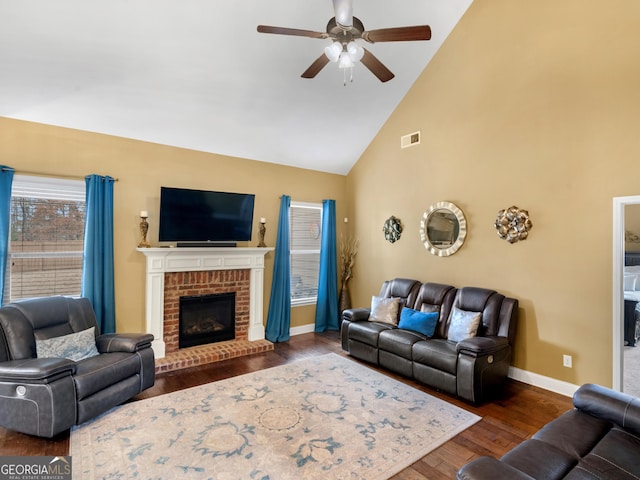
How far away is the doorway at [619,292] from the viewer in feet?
10.6

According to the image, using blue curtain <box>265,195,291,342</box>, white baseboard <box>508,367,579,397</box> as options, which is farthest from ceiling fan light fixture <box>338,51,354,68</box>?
white baseboard <box>508,367,579,397</box>

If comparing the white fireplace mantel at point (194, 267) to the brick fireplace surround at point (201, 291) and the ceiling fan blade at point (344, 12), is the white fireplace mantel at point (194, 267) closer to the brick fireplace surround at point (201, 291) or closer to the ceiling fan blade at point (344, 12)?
the brick fireplace surround at point (201, 291)

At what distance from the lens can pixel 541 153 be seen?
3.78 meters

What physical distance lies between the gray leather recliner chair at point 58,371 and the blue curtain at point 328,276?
317 centimetres

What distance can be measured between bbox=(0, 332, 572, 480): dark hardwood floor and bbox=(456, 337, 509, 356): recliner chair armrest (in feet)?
1.73

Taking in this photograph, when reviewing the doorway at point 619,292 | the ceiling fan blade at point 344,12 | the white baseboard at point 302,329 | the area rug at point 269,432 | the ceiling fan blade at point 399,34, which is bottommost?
the area rug at point 269,432

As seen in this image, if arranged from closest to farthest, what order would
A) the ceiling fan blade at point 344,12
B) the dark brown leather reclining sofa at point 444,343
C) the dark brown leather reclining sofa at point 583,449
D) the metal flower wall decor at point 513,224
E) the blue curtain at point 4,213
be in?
the dark brown leather reclining sofa at point 583,449 → the ceiling fan blade at point 344,12 → the dark brown leather reclining sofa at point 444,343 → the blue curtain at point 4,213 → the metal flower wall decor at point 513,224

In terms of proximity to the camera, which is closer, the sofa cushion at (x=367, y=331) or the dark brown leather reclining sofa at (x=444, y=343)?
the dark brown leather reclining sofa at (x=444, y=343)

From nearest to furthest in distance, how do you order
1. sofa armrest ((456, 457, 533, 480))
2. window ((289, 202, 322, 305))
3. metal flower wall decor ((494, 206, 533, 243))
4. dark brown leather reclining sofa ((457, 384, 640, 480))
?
sofa armrest ((456, 457, 533, 480))
dark brown leather reclining sofa ((457, 384, 640, 480))
metal flower wall decor ((494, 206, 533, 243))
window ((289, 202, 322, 305))

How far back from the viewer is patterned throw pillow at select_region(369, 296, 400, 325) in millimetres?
4625

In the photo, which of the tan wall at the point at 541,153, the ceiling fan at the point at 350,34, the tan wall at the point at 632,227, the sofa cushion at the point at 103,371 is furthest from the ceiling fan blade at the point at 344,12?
the sofa cushion at the point at 103,371

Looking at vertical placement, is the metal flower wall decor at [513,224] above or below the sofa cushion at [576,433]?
above

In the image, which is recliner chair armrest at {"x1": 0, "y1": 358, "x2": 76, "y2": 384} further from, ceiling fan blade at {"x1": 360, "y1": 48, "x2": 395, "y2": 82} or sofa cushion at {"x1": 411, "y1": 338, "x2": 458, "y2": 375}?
ceiling fan blade at {"x1": 360, "y1": 48, "x2": 395, "y2": 82}

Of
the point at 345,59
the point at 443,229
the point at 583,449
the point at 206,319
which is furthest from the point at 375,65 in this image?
the point at 206,319
